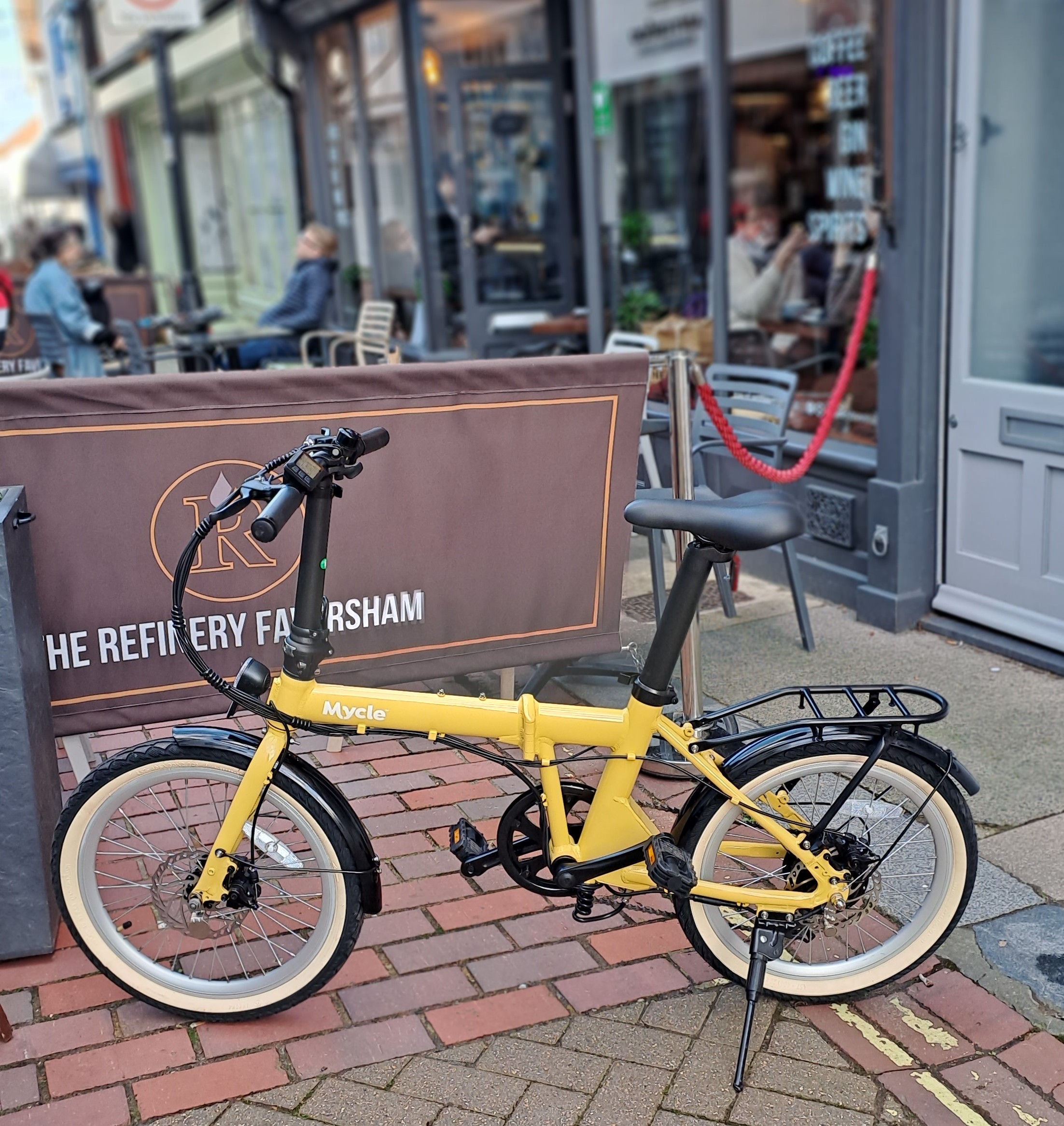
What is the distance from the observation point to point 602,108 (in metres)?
8.41

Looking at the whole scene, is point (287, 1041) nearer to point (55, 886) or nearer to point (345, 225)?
point (55, 886)

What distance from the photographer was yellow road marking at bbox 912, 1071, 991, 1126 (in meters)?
2.41

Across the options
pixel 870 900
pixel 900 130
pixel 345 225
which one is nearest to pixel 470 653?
pixel 870 900

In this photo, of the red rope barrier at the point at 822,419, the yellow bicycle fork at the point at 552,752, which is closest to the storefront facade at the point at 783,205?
the red rope barrier at the point at 822,419

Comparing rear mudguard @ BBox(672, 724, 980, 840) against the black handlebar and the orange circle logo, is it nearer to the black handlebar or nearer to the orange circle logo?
the black handlebar

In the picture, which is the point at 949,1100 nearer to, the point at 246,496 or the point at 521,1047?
the point at 521,1047

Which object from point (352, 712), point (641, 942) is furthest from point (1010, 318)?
point (352, 712)

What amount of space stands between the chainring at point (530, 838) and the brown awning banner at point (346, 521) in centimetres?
76

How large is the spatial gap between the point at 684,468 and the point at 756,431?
179 centimetres

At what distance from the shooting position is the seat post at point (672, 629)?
2.53 meters

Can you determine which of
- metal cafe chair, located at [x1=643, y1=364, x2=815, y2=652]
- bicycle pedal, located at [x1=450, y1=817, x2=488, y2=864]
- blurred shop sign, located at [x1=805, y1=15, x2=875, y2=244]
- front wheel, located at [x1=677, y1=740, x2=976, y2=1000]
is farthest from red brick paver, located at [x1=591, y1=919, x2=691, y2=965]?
blurred shop sign, located at [x1=805, y1=15, x2=875, y2=244]

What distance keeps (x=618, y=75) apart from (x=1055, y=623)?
610 centimetres

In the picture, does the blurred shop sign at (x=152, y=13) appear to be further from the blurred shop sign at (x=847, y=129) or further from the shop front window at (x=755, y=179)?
the blurred shop sign at (x=847, y=129)

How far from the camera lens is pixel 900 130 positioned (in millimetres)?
4785
